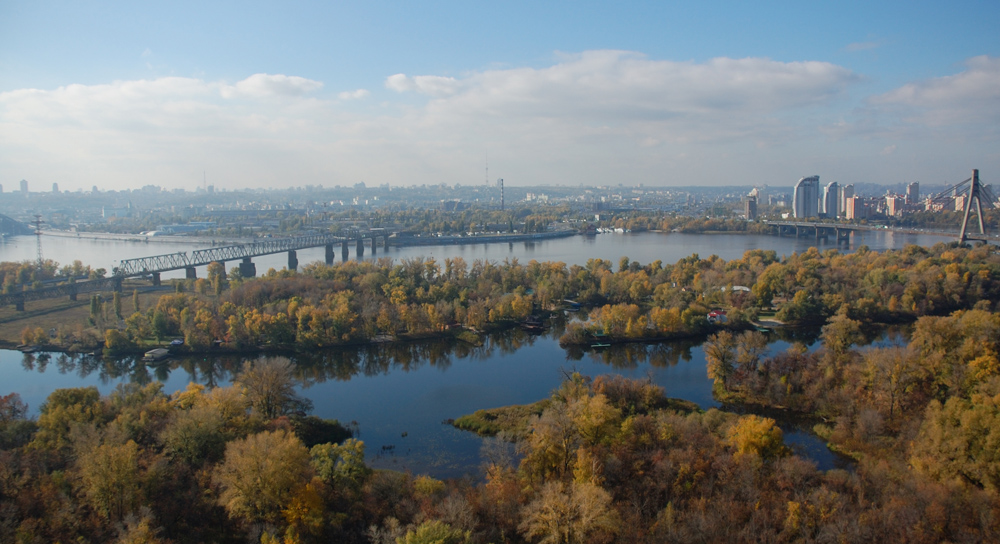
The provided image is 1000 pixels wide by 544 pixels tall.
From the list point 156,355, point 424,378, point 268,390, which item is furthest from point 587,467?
point 156,355

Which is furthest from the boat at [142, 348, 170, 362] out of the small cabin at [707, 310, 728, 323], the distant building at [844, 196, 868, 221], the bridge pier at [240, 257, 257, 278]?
the distant building at [844, 196, 868, 221]

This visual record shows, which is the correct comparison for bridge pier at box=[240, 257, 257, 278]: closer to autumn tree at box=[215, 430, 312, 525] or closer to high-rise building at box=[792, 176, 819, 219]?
autumn tree at box=[215, 430, 312, 525]

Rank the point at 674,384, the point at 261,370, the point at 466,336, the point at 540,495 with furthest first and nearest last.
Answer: the point at 466,336
the point at 674,384
the point at 261,370
the point at 540,495

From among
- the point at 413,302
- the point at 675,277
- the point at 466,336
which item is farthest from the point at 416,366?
the point at 675,277

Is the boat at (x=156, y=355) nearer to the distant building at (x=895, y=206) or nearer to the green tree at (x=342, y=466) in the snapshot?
the green tree at (x=342, y=466)

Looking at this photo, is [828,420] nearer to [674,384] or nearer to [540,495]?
[674,384]
